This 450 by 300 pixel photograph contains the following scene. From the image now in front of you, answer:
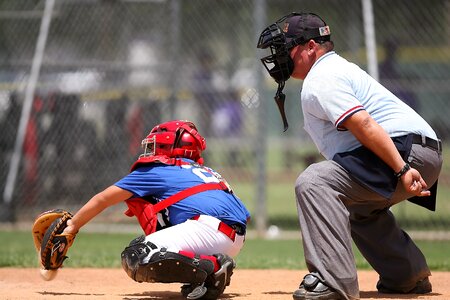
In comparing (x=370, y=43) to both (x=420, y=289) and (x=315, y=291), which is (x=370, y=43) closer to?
(x=420, y=289)

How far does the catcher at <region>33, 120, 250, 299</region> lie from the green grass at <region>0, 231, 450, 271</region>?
226 centimetres

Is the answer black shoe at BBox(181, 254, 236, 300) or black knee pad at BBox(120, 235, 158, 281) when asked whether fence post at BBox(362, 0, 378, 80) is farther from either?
black knee pad at BBox(120, 235, 158, 281)

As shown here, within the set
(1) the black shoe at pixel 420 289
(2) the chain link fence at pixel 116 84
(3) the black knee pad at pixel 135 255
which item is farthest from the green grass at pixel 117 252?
(3) the black knee pad at pixel 135 255

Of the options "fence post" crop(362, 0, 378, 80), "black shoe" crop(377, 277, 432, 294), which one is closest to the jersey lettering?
"black shoe" crop(377, 277, 432, 294)

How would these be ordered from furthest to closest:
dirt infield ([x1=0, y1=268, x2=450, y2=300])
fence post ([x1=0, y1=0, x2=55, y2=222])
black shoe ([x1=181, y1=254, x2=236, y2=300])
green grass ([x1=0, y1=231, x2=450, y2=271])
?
fence post ([x1=0, y1=0, x2=55, y2=222])
green grass ([x1=0, y1=231, x2=450, y2=271])
dirt infield ([x1=0, y1=268, x2=450, y2=300])
black shoe ([x1=181, y1=254, x2=236, y2=300])

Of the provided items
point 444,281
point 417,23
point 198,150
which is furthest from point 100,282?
point 417,23

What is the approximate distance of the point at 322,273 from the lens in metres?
4.57

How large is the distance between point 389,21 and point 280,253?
4.19 metres

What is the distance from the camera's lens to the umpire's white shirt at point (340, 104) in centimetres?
459

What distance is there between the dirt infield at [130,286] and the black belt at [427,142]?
0.92 m

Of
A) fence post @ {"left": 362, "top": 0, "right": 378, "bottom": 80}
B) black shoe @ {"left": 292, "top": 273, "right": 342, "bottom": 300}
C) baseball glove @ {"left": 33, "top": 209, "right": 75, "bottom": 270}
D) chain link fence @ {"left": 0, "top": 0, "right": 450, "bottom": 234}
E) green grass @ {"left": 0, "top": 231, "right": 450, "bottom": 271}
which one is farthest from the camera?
chain link fence @ {"left": 0, "top": 0, "right": 450, "bottom": 234}

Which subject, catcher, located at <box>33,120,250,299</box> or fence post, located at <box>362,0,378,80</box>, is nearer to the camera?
catcher, located at <box>33,120,250,299</box>

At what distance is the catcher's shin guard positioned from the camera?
183 inches

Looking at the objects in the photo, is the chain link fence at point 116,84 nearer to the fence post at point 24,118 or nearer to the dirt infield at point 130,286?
the fence post at point 24,118
